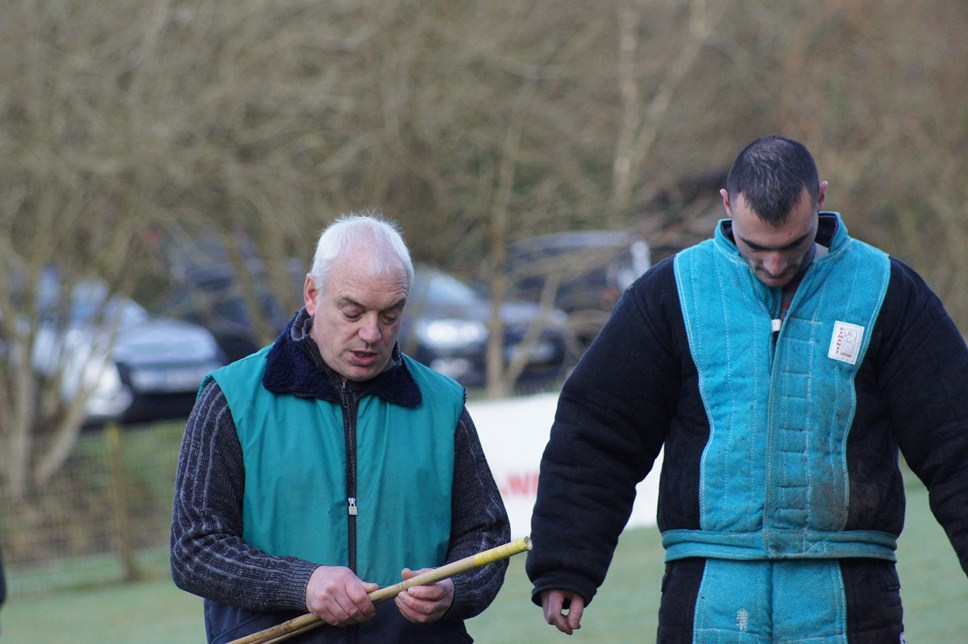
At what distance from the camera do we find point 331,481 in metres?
3.52

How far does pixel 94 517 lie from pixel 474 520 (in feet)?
33.5

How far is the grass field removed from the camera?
8172 mm

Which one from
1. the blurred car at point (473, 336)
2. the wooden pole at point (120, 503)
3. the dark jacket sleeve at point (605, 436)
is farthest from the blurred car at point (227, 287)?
the dark jacket sleeve at point (605, 436)

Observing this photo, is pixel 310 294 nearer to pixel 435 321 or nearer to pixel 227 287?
pixel 227 287

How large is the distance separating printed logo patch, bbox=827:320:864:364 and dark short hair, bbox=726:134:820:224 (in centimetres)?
33

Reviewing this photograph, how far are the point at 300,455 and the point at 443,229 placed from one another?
12.1 metres

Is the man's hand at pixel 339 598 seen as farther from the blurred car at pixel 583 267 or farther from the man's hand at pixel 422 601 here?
the blurred car at pixel 583 267

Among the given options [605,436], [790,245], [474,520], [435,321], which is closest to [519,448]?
[435,321]

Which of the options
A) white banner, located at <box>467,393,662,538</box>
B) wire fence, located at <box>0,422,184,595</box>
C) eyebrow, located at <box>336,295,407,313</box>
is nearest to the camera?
eyebrow, located at <box>336,295,407,313</box>

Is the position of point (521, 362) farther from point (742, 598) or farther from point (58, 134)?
point (742, 598)

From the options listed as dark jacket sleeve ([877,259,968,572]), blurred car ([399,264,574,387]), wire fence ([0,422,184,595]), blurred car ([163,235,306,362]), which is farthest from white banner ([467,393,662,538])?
dark jacket sleeve ([877,259,968,572])

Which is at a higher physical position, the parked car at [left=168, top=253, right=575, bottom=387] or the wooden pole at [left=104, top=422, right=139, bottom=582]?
the parked car at [left=168, top=253, right=575, bottom=387]

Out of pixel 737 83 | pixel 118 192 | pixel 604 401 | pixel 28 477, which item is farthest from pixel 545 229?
pixel 604 401

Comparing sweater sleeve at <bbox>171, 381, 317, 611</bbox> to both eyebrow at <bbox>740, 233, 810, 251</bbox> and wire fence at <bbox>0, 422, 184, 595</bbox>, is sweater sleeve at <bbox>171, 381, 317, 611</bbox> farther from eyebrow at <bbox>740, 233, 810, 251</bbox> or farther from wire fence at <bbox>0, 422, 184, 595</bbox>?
wire fence at <bbox>0, 422, 184, 595</bbox>
